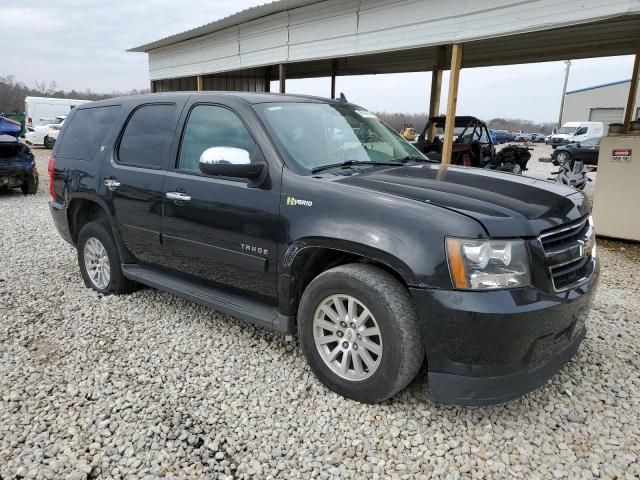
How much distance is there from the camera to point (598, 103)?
4516 cm

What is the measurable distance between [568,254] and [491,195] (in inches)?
20.7

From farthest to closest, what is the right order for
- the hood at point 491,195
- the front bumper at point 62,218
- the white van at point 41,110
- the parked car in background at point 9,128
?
the white van at point 41,110 → the parked car in background at point 9,128 → the front bumper at point 62,218 → the hood at point 491,195

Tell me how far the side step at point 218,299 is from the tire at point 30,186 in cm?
847

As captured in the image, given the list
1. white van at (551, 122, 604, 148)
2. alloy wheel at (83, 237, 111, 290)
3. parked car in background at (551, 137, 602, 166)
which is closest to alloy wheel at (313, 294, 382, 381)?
alloy wheel at (83, 237, 111, 290)

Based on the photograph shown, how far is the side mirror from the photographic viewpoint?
293cm

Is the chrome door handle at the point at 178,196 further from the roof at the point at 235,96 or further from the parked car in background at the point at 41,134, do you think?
the parked car in background at the point at 41,134

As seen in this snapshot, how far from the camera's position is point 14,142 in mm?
10469

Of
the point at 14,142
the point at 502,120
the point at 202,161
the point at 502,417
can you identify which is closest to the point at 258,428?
the point at 502,417

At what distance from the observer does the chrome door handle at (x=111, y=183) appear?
404cm

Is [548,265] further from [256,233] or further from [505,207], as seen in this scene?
[256,233]

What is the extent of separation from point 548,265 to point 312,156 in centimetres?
162

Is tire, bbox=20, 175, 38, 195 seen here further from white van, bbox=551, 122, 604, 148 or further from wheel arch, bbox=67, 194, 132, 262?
white van, bbox=551, 122, 604, 148

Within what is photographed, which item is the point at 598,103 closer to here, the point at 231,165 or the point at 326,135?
the point at 326,135

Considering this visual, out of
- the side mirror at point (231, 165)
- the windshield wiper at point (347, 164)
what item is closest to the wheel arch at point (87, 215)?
the side mirror at point (231, 165)
